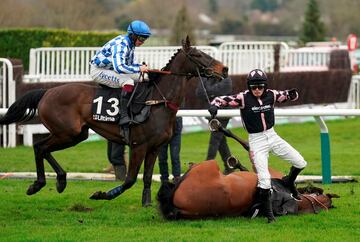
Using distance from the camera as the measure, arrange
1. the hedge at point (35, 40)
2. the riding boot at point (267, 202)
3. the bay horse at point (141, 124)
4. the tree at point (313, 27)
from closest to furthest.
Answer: the riding boot at point (267, 202) < the bay horse at point (141, 124) < the hedge at point (35, 40) < the tree at point (313, 27)

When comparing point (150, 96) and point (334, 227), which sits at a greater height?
point (150, 96)

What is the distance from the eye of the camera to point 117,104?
988 centimetres

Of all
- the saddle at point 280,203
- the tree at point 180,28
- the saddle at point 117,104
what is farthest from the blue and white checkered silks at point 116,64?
the tree at point 180,28

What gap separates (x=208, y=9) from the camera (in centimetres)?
11000

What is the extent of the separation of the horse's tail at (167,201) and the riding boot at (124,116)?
135 centimetres

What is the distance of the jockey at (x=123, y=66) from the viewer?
32.2 feet

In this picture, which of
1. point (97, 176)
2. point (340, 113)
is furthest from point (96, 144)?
point (340, 113)

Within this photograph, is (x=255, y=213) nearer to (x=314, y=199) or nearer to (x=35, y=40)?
(x=314, y=199)

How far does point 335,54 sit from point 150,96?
49.3 feet

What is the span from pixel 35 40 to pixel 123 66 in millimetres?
17741

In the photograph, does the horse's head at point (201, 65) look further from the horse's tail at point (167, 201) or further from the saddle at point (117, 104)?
the horse's tail at point (167, 201)

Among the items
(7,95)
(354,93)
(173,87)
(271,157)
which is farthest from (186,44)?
(354,93)

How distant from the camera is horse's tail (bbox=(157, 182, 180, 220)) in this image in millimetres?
8523

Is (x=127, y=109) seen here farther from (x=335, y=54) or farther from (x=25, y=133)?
(x=335, y=54)
